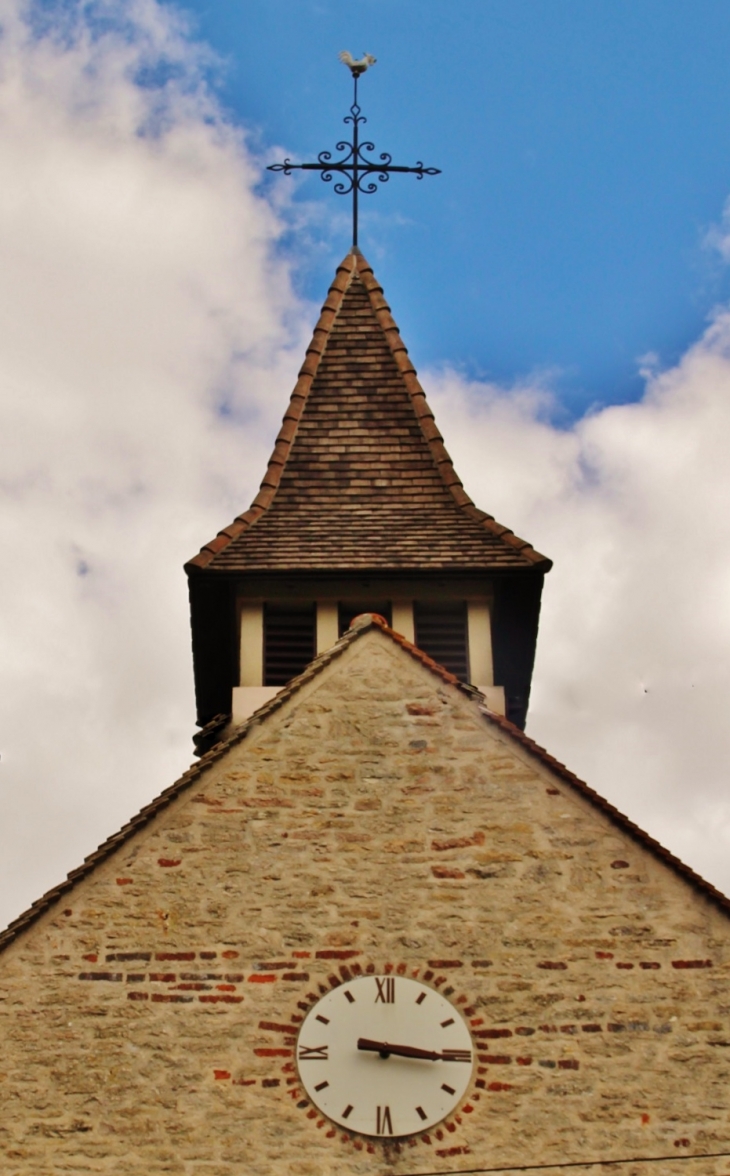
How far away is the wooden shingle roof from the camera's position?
1656 cm

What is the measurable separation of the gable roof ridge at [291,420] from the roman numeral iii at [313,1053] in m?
5.54

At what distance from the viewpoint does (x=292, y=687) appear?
523 inches

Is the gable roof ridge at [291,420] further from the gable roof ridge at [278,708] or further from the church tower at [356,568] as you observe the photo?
the gable roof ridge at [278,708]

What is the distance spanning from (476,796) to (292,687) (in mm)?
1438

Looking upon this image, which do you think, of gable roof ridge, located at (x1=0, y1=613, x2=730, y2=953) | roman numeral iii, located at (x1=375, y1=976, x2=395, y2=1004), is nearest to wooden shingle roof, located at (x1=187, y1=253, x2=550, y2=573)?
gable roof ridge, located at (x1=0, y1=613, x2=730, y2=953)

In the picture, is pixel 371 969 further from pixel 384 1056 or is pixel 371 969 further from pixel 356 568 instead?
pixel 356 568

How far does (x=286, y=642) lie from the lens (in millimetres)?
16281

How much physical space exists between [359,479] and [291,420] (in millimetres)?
1165

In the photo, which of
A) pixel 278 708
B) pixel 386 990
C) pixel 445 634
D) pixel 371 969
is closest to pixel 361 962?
pixel 371 969

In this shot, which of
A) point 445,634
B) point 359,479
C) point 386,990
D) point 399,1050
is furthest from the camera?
point 359,479

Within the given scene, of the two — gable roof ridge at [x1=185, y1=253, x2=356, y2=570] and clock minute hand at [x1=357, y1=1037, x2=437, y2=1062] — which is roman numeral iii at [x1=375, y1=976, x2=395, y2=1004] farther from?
gable roof ridge at [x1=185, y1=253, x2=356, y2=570]

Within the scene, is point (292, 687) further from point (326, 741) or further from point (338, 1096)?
point (338, 1096)

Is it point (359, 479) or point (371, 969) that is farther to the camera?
point (359, 479)

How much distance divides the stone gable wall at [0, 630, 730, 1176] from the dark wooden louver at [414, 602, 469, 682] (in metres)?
2.92
